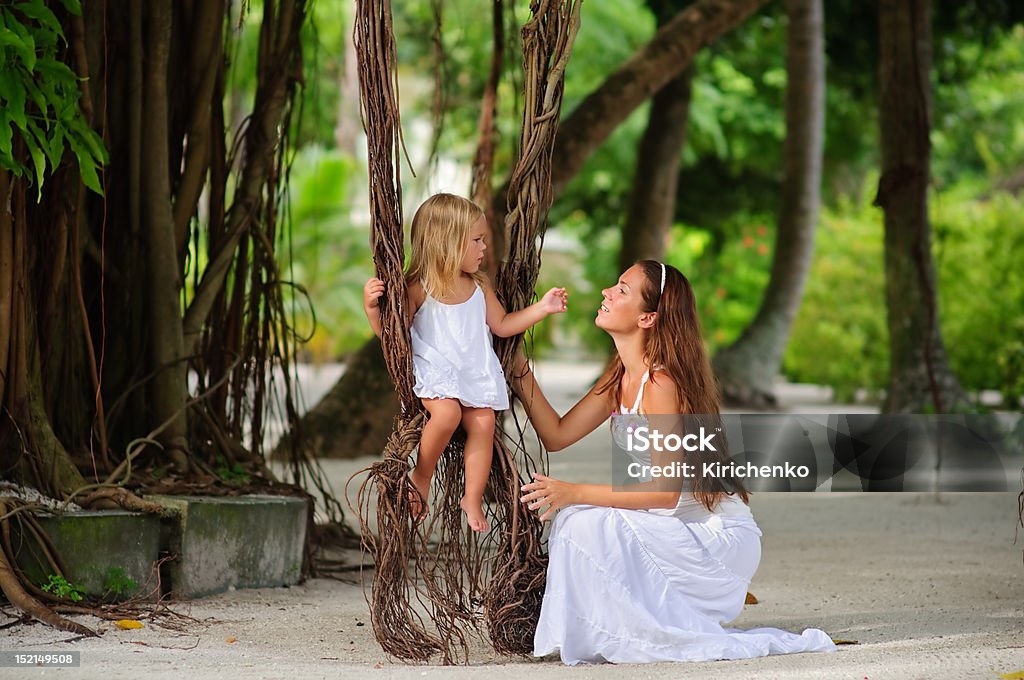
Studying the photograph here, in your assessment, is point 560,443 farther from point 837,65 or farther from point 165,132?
point 837,65

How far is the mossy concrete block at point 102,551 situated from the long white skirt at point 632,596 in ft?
4.68

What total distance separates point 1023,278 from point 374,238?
34.5 feet

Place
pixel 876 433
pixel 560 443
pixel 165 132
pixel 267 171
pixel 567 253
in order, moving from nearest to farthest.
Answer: pixel 560 443, pixel 165 132, pixel 267 171, pixel 876 433, pixel 567 253

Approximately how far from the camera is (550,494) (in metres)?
3.41

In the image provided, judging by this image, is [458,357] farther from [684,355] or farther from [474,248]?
[684,355]

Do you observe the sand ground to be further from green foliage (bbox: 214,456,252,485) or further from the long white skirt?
green foliage (bbox: 214,456,252,485)

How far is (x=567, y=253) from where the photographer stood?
80.4ft

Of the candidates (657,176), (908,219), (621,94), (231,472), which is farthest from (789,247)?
(231,472)

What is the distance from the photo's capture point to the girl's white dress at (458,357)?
3459mm

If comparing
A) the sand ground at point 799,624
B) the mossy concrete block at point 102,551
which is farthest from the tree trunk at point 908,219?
the mossy concrete block at point 102,551

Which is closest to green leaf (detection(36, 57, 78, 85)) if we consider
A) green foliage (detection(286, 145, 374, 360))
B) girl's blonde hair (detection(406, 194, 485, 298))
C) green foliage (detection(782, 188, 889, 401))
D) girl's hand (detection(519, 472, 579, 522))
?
girl's blonde hair (detection(406, 194, 485, 298))

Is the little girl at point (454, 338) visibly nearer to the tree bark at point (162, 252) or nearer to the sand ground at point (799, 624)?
the sand ground at point (799, 624)

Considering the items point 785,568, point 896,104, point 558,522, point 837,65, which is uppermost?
point 837,65

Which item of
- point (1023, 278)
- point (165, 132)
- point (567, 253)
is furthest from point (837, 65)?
point (567, 253)
